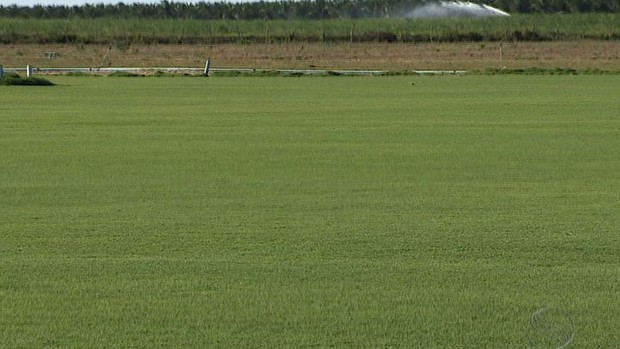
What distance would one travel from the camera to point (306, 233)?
32.2 ft

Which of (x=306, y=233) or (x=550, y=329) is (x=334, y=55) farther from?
(x=550, y=329)

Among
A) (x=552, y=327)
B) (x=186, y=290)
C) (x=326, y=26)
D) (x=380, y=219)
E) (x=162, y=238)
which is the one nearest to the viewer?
(x=552, y=327)

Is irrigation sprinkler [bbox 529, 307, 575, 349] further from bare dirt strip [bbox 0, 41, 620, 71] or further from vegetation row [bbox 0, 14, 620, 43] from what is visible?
vegetation row [bbox 0, 14, 620, 43]

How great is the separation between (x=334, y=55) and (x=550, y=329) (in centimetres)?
5570

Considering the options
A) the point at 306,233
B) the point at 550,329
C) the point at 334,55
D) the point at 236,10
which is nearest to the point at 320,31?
the point at 334,55

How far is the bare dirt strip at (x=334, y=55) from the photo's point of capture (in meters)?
55.3

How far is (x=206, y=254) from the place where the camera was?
891 centimetres

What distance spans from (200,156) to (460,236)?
7279 millimetres

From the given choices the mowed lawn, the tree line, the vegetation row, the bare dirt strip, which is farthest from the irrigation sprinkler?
the tree line

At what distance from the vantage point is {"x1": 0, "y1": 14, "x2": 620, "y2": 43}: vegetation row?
234 feet

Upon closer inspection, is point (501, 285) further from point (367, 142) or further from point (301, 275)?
point (367, 142)

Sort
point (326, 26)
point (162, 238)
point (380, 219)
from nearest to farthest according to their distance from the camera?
point (162, 238), point (380, 219), point (326, 26)

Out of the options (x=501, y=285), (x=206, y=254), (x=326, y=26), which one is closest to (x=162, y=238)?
(x=206, y=254)

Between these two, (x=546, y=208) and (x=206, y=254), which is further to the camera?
(x=546, y=208)
